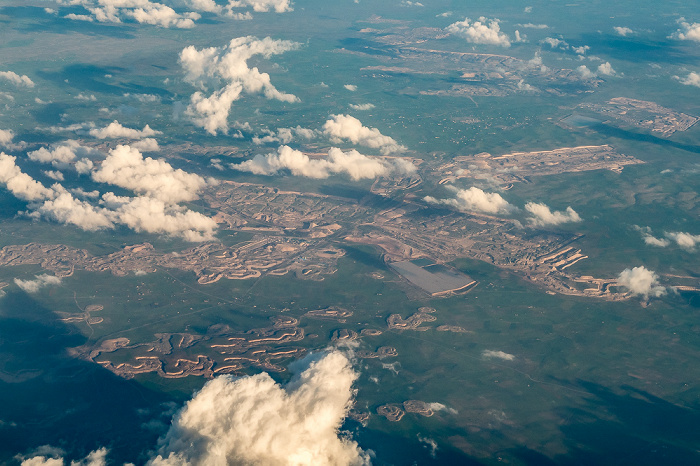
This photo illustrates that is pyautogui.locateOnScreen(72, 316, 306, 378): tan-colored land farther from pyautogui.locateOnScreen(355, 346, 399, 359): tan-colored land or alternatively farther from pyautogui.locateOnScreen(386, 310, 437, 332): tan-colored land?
pyautogui.locateOnScreen(386, 310, 437, 332): tan-colored land

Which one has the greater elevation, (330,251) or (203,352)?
(330,251)

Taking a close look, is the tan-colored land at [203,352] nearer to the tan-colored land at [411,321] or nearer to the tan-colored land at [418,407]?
the tan-colored land at [411,321]

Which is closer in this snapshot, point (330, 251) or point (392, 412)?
point (392, 412)

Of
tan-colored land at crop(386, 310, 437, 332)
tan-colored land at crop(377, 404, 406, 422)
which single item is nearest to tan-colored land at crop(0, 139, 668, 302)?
tan-colored land at crop(386, 310, 437, 332)

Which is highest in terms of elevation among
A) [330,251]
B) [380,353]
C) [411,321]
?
[330,251]

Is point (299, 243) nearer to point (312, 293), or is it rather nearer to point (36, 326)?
point (312, 293)

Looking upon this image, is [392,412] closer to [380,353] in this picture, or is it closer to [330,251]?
[380,353]

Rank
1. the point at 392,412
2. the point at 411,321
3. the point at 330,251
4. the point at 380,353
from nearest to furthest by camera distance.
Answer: the point at 392,412 → the point at 380,353 → the point at 411,321 → the point at 330,251

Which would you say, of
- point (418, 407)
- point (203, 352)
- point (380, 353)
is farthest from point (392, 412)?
point (203, 352)

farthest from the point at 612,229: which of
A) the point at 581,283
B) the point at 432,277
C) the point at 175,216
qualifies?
the point at 175,216

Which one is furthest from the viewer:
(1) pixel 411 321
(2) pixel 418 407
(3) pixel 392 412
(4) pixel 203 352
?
(1) pixel 411 321

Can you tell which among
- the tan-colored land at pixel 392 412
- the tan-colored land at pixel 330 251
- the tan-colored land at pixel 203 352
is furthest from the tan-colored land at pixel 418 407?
the tan-colored land at pixel 330 251
